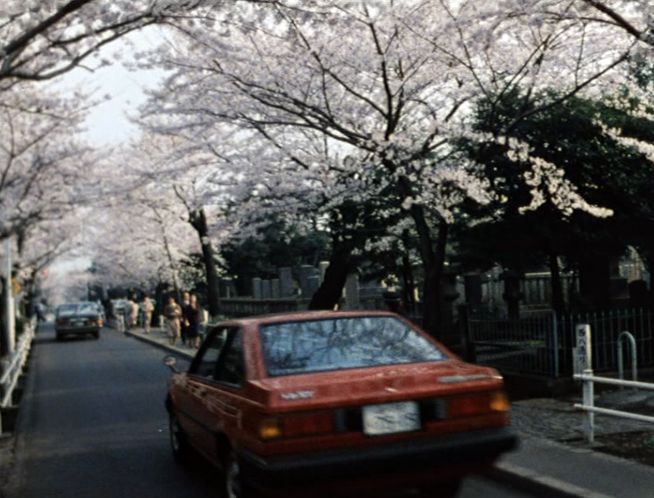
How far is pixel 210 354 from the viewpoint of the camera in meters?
7.65

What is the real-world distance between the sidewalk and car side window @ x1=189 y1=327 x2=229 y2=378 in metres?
2.61

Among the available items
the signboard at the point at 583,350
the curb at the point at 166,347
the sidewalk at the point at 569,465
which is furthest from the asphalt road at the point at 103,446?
the curb at the point at 166,347

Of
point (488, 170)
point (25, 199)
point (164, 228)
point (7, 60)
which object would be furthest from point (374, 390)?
point (164, 228)

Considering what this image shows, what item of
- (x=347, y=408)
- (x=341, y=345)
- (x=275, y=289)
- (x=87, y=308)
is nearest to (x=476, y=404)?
(x=347, y=408)

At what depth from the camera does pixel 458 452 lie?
224 inches

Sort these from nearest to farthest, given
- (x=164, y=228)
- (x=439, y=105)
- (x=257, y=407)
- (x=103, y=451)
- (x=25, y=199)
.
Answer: (x=257, y=407) < (x=103, y=451) < (x=439, y=105) < (x=25, y=199) < (x=164, y=228)

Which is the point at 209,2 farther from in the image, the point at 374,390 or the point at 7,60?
the point at 374,390

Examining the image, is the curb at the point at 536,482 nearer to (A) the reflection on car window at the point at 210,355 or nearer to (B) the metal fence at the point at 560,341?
(A) the reflection on car window at the point at 210,355

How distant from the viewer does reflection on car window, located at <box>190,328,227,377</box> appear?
24.0 feet

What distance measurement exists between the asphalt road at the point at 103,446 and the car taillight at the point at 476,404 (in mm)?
1392

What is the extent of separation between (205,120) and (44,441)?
756 cm

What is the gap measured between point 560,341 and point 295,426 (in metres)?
8.45

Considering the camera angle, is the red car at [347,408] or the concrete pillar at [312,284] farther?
the concrete pillar at [312,284]

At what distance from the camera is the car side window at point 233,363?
6.33 m
